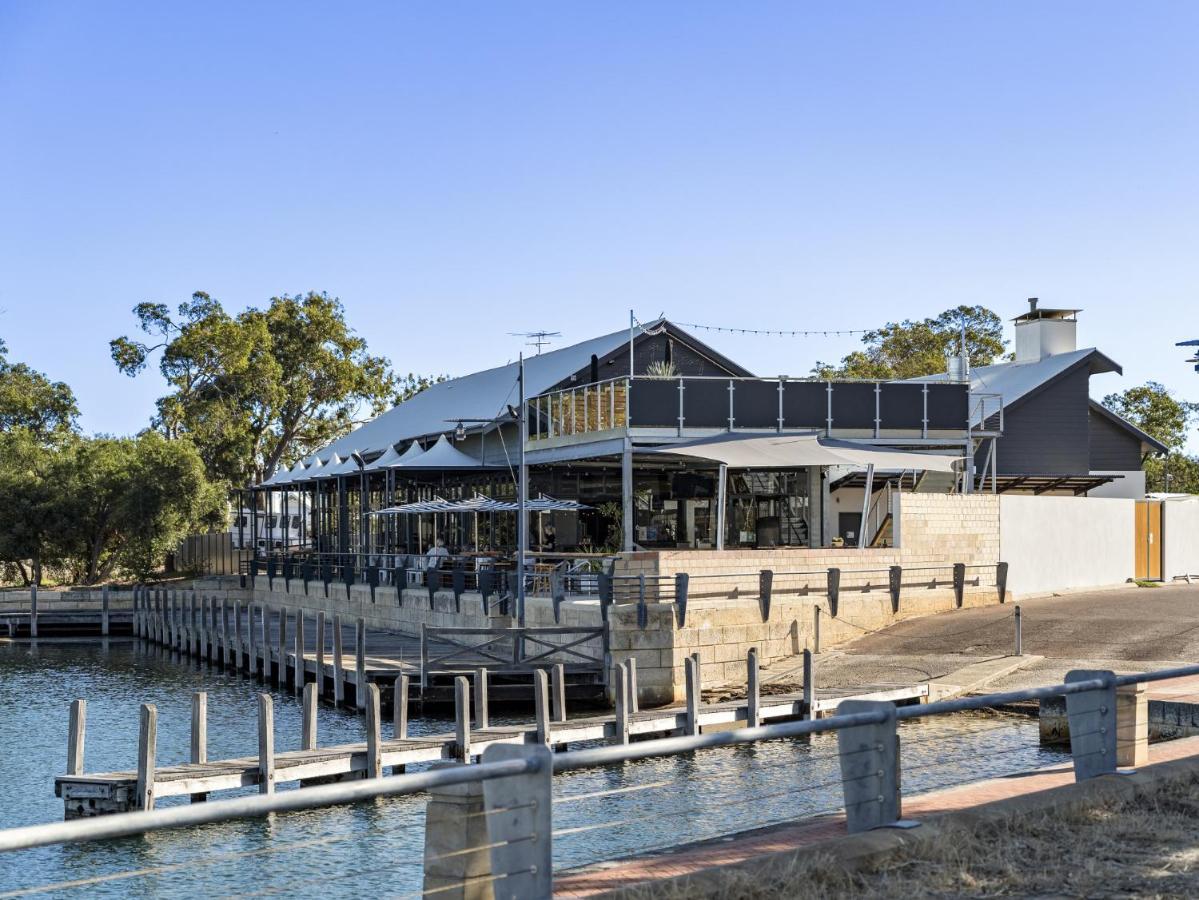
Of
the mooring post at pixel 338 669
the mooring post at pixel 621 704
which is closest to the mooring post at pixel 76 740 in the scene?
the mooring post at pixel 621 704

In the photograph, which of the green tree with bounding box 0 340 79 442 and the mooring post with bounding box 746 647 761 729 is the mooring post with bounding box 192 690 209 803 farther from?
the green tree with bounding box 0 340 79 442

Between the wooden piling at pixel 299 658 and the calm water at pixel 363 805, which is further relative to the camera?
the wooden piling at pixel 299 658

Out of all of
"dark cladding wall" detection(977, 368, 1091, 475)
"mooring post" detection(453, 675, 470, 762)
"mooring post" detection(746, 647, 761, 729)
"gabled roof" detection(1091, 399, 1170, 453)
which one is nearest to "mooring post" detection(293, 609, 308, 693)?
"mooring post" detection(453, 675, 470, 762)

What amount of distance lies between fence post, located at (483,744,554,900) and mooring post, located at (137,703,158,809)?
1168cm

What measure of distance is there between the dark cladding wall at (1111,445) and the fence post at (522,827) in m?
43.5

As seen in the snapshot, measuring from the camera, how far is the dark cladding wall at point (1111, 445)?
47.6 m

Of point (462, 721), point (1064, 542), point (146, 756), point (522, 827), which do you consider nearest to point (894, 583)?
point (1064, 542)

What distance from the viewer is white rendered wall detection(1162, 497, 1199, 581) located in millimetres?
39875

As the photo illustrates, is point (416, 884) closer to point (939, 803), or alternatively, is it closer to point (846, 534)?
point (939, 803)

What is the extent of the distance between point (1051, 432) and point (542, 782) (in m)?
40.1

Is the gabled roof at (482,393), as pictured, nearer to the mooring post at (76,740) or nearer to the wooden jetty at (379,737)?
the wooden jetty at (379,737)

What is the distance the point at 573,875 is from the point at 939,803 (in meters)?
3.27

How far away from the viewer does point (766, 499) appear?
3900cm

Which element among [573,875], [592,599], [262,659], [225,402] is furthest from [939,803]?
[225,402]
